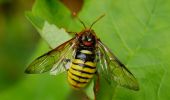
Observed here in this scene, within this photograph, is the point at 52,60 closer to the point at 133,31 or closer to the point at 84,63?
the point at 84,63

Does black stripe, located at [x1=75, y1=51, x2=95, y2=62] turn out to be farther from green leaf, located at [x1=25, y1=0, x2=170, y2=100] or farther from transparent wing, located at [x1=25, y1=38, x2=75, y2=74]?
green leaf, located at [x1=25, y1=0, x2=170, y2=100]

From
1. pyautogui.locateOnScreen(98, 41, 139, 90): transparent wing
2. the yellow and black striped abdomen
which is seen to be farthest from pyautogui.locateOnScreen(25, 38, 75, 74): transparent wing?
pyautogui.locateOnScreen(98, 41, 139, 90): transparent wing

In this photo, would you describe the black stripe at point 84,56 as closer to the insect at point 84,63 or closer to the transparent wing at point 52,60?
the insect at point 84,63

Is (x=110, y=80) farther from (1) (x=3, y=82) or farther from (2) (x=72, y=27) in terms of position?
(1) (x=3, y=82)

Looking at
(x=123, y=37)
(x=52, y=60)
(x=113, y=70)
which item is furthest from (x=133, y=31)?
(x=52, y=60)

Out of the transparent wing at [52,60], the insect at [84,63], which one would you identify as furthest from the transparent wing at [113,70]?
the transparent wing at [52,60]

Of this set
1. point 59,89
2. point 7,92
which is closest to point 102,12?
point 59,89
